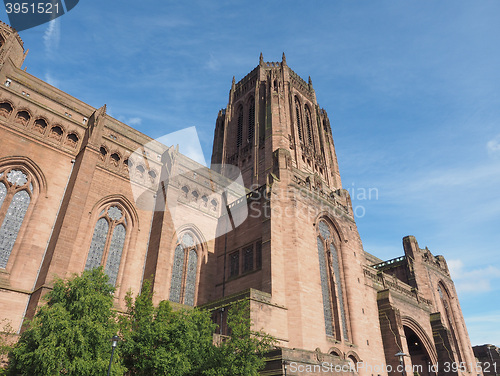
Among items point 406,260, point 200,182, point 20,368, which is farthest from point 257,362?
point 406,260

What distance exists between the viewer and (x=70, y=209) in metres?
20.3

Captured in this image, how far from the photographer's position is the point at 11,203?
798 inches

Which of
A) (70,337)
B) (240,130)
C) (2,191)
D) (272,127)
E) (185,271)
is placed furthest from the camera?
(240,130)

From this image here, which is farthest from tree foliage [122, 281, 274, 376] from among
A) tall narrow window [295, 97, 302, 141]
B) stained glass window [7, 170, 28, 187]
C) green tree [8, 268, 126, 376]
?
tall narrow window [295, 97, 302, 141]

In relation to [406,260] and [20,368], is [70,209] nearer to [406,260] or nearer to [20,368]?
[20,368]

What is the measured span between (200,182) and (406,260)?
89.4 feet

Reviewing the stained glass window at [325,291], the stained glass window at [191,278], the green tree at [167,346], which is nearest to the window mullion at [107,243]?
the stained glass window at [191,278]

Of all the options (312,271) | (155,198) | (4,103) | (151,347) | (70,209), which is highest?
(4,103)

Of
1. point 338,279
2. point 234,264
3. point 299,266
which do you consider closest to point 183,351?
point 299,266

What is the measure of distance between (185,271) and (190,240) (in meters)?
2.55

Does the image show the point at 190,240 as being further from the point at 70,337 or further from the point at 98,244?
the point at 70,337

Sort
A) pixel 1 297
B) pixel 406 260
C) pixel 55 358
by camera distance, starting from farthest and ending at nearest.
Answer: pixel 406 260 < pixel 1 297 < pixel 55 358

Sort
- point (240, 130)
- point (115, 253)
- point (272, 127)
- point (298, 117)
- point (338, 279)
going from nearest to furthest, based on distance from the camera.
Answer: point (115, 253) → point (338, 279) → point (272, 127) → point (298, 117) → point (240, 130)

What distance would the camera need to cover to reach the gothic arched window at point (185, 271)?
2491 centimetres
